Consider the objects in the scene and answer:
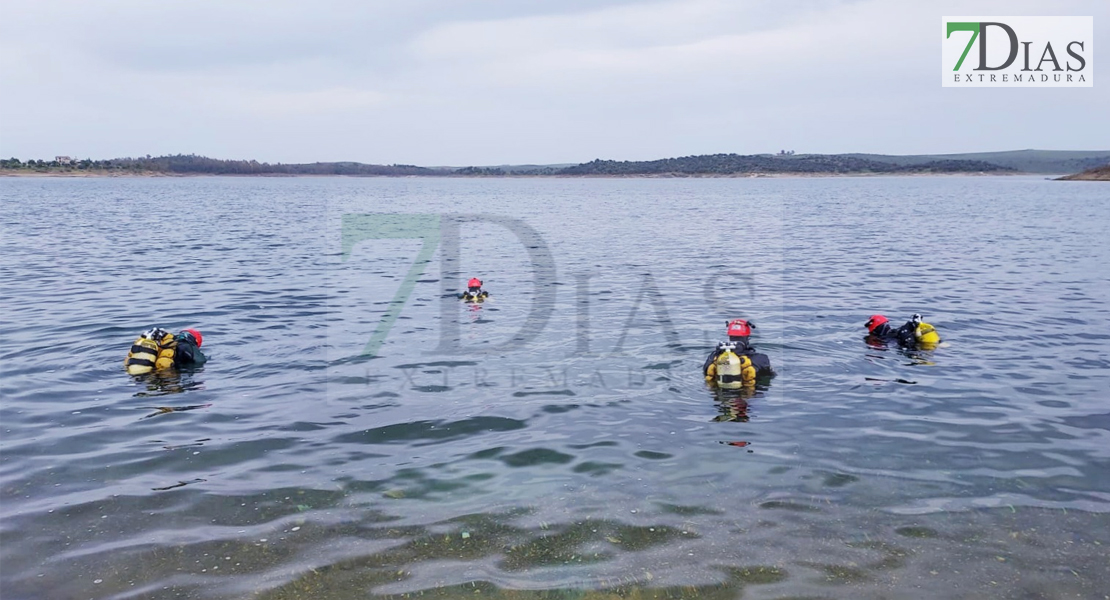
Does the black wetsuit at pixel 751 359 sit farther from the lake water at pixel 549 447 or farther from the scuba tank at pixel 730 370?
the lake water at pixel 549 447

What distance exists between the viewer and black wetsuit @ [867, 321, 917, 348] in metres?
17.6

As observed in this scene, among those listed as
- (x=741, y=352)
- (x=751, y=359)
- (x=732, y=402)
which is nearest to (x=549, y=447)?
(x=732, y=402)

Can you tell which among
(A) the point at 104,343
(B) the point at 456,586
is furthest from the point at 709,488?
(A) the point at 104,343

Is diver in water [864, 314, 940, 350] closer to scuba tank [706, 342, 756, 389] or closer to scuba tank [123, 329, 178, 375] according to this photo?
scuba tank [706, 342, 756, 389]

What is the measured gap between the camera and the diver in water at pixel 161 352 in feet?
50.1

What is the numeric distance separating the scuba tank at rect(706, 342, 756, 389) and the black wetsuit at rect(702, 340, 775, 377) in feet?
0.34

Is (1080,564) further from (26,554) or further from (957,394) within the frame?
(26,554)

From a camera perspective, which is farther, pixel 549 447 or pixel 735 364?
pixel 735 364

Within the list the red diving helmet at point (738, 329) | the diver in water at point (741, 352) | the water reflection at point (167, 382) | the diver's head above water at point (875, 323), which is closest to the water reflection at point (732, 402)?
the diver in water at point (741, 352)

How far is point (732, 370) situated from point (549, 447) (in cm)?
440

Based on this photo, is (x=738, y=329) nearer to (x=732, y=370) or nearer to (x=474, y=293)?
(x=732, y=370)

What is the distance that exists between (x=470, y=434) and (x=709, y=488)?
A: 4.01 meters

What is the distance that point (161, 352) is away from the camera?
612 inches

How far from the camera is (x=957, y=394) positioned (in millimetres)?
14211
